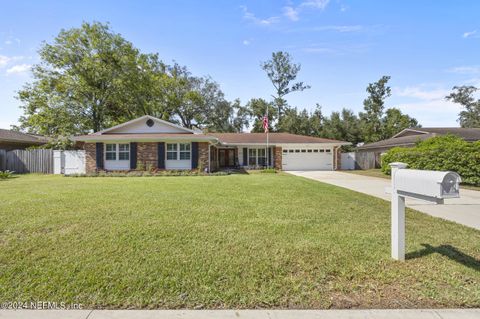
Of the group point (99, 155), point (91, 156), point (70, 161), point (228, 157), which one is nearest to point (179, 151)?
point (99, 155)

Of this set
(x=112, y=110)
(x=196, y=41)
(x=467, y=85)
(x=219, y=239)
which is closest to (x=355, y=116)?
(x=467, y=85)

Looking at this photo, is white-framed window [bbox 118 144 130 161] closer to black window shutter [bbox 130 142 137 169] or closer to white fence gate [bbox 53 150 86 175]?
black window shutter [bbox 130 142 137 169]

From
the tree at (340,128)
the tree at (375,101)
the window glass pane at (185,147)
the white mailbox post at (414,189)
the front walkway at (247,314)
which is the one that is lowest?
the front walkway at (247,314)

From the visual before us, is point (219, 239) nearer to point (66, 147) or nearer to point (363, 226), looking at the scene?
point (363, 226)

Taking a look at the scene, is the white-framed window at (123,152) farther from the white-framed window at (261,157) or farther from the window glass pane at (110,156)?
the white-framed window at (261,157)

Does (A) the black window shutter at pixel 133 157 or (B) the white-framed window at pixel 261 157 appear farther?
(B) the white-framed window at pixel 261 157

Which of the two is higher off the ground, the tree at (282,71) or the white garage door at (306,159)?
the tree at (282,71)

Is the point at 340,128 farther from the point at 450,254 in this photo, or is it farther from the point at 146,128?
the point at 450,254

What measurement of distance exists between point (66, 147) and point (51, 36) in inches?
439

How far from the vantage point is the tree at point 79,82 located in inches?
955

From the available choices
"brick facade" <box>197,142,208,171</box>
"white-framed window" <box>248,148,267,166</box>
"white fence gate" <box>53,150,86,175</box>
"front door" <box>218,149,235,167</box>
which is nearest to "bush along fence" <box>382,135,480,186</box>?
"white-framed window" <box>248,148,267,166</box>

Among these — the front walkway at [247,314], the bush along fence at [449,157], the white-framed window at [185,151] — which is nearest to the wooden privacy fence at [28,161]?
the white-framed window at [185,151]

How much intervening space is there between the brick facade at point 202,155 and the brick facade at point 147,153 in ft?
9.47

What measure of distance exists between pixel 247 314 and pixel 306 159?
72.3ft
